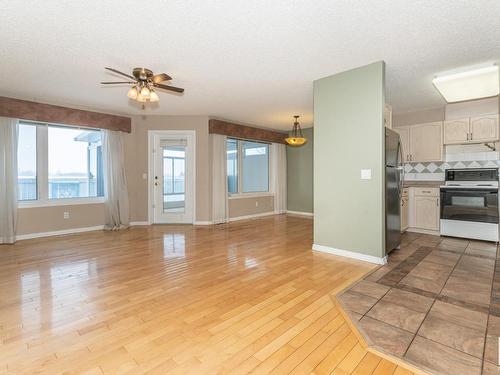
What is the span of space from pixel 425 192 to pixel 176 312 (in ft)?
16.3

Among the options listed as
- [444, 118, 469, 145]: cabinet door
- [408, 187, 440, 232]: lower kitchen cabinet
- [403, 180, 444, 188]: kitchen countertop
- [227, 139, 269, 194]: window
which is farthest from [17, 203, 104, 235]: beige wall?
[444, 118, 469, 145]: cabinet door

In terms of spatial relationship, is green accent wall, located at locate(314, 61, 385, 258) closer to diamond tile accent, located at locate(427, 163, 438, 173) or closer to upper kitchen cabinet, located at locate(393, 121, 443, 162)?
upper kitchen cabinet, located at locate(393, 121, 443, 162)

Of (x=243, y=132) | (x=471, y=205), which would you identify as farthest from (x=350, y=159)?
(x=243, y=132)

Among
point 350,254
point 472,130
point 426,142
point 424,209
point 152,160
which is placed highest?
point 472,130

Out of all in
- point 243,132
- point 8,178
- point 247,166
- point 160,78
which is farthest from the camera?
point 247,166

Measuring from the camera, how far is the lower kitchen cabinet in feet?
16.1

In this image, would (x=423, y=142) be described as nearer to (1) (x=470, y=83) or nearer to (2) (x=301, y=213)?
(1) (x=470, y=83)

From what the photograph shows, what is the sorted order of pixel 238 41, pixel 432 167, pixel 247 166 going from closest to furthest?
pixel 238 41
pixel 432 167
pixel 247 166

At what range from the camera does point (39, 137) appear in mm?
4844

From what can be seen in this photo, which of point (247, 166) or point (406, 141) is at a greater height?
point (406, 141)

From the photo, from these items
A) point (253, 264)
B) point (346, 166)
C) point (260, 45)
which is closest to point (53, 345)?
point (253, 264)

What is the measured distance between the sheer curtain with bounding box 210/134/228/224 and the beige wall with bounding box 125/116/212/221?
0.43 feet

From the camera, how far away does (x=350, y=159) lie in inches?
138

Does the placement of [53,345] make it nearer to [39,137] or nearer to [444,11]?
[444,11]
